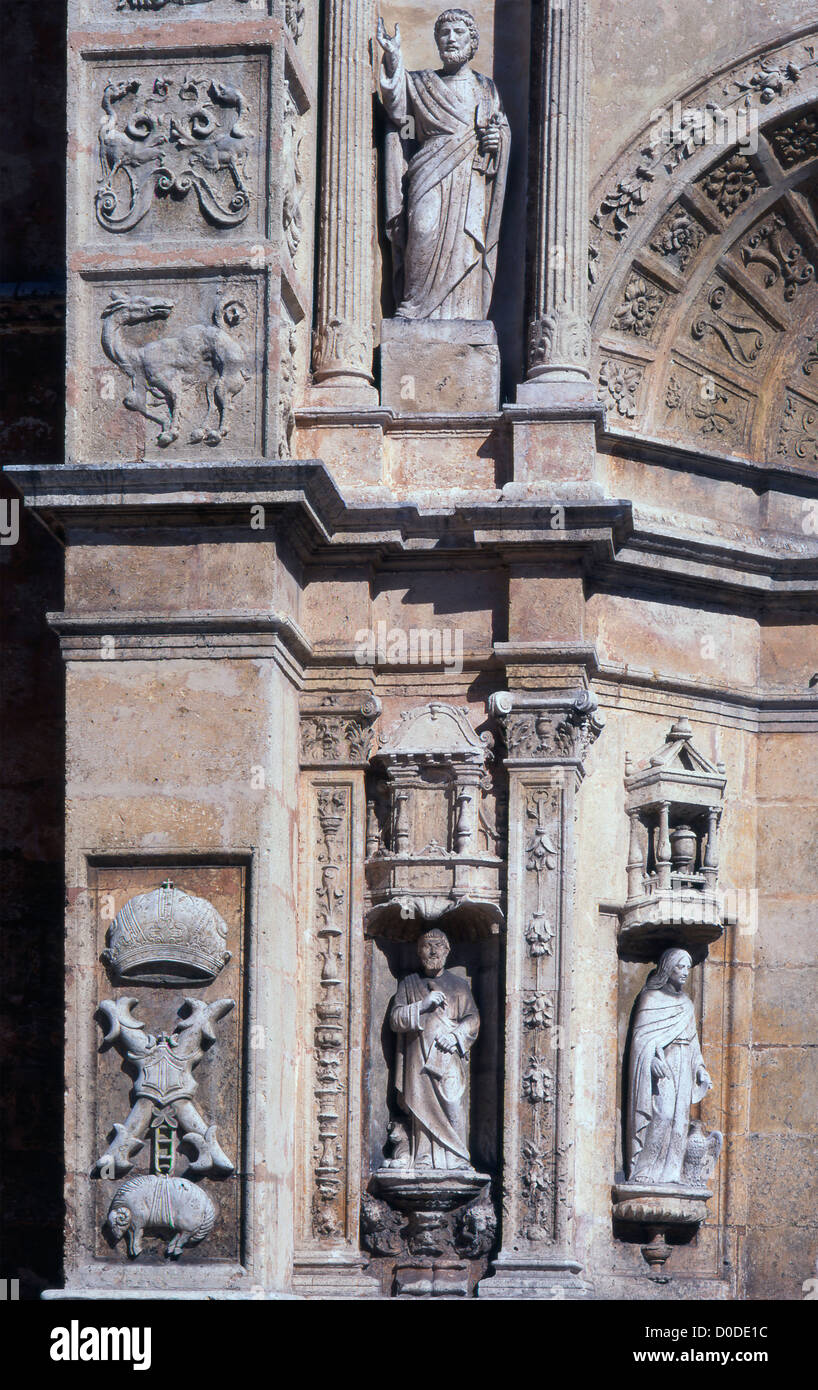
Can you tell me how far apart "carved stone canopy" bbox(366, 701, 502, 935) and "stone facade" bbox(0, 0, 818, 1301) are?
0.03 metres

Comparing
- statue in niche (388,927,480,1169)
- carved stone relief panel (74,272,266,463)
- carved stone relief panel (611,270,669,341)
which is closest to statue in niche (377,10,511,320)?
carved stone relief panel (611,270,669,341)

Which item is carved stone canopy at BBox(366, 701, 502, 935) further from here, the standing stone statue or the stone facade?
the standing stone statue

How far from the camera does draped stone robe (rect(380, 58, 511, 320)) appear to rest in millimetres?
17594

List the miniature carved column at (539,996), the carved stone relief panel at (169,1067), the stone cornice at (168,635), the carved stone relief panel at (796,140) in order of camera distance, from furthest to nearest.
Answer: the carved stone relief panel at (796,140) → the miniature carved column at (539,996) → the stone cornice at (168,635) → the carved stone relief panel at (169,1067)

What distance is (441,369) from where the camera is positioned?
17469mm

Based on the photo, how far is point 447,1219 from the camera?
16594 millimetres

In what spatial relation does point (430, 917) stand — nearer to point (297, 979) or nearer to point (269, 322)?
point (297, 979)

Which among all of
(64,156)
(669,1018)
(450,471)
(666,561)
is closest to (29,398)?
(64,156)

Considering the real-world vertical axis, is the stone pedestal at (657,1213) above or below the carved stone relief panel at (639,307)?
below

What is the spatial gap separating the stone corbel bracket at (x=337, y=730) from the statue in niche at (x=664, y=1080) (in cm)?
207

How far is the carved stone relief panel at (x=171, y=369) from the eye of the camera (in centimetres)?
1638

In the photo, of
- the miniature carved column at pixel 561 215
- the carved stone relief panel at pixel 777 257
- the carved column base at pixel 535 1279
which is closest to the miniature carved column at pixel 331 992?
the carved column base at pixel 535 1279

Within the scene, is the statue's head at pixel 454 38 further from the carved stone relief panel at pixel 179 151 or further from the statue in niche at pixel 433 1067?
the statue in niche at pixel 433 1067

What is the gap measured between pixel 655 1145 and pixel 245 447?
14.3ft
